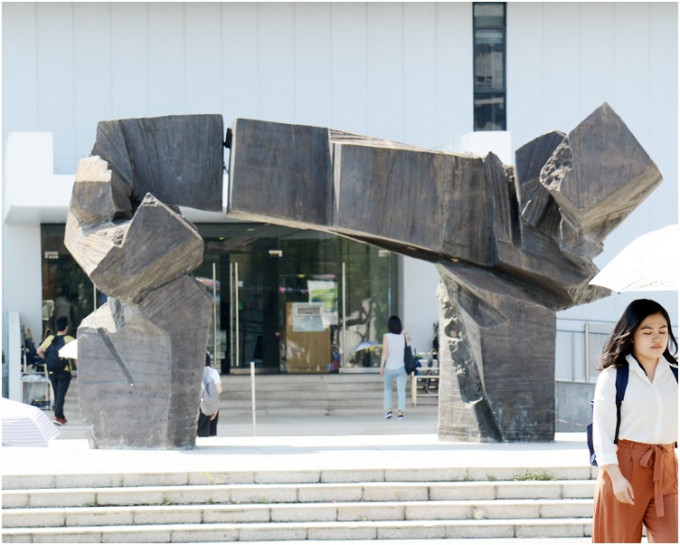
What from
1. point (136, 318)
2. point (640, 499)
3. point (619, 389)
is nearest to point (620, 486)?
point (640, 499)

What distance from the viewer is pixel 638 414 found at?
5.92 metres

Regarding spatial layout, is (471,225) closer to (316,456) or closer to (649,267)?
(316,456)

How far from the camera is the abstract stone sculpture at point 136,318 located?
10.9 meters

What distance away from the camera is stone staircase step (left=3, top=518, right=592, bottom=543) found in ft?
28.2

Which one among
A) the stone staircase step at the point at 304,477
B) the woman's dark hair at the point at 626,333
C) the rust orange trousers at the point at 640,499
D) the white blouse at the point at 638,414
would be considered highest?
the woman's dark hair at the point at 626,333

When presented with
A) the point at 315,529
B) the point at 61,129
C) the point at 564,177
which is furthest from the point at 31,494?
the point at 61,129

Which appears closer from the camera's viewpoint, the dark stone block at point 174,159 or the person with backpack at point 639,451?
the person with backpack at point 639,451

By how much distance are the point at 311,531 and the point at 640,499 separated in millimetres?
3362

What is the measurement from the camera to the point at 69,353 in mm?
14375

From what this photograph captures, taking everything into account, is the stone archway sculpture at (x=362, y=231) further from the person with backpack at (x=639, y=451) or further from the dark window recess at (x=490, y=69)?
the dark window recess at (x=490, y=69)

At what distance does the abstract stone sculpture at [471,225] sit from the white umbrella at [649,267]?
14.8ft

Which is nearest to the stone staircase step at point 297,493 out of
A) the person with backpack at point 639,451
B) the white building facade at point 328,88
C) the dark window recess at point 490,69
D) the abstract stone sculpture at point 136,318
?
the abstract stone sculpture at point 136,318

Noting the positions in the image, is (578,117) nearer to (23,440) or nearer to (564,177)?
(564,177)

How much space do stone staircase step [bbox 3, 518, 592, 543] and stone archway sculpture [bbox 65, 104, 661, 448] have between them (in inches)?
96.2
